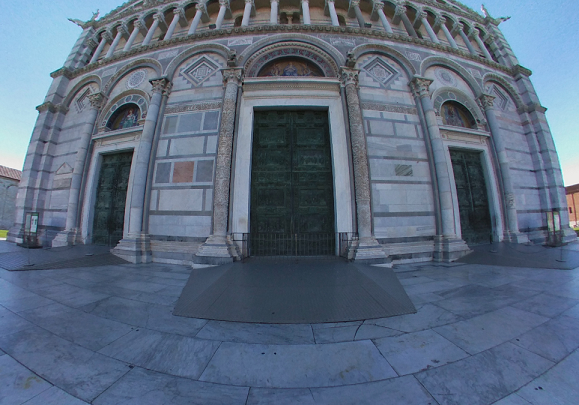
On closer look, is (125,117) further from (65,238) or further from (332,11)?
(332,11)

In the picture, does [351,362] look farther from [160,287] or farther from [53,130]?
[53,130]

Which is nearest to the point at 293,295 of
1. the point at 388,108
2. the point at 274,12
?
the point at 388,108

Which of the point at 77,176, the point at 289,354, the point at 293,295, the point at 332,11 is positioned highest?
the point at 332,11

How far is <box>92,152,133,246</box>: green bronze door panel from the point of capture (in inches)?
314

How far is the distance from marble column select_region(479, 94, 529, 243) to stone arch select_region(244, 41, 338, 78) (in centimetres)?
747

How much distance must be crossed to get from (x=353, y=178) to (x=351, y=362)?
5.49 meters

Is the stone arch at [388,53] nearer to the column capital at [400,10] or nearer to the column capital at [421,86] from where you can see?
the column capital at [421,86]

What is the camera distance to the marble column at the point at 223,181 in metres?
5.59

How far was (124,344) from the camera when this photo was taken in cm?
216

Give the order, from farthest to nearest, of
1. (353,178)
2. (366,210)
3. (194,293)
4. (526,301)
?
(353,178) < (366,210) < (194,293) < (526,301)

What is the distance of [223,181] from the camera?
20.6ft

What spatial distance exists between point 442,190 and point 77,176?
1463cm

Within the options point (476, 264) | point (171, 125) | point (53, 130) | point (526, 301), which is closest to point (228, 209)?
point (171, 125)

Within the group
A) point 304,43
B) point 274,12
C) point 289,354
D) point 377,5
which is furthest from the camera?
point 377,5
